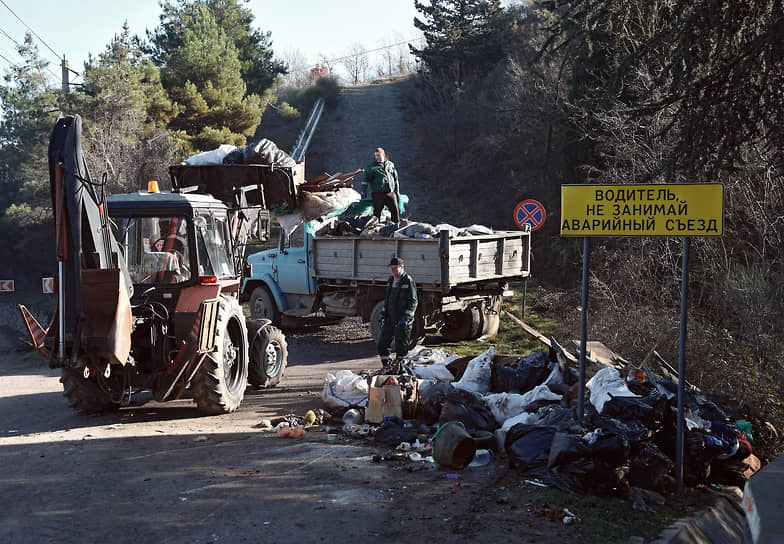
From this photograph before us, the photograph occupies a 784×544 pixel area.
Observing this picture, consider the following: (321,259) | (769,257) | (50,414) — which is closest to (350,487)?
(50,414)

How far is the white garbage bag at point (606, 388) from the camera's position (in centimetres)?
664

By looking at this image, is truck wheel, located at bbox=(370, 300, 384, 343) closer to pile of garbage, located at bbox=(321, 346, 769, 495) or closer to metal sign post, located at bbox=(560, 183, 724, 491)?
pile of garbage, located at bbox=(321, 346, 769, 495)

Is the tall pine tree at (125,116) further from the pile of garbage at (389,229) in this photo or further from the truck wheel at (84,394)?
the truck wheel at (84,394)

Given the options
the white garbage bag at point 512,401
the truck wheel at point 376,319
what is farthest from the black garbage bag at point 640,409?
the truck wheel at point 376,319

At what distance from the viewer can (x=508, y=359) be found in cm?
898

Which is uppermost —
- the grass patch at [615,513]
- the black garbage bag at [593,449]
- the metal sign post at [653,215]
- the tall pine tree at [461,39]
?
the tall pine tree at [461,39]

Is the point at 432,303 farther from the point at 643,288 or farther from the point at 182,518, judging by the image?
the point at 182,518

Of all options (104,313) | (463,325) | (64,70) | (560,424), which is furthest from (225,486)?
(64,70)

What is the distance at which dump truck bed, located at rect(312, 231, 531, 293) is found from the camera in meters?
11.6

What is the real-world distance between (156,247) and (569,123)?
17417mm

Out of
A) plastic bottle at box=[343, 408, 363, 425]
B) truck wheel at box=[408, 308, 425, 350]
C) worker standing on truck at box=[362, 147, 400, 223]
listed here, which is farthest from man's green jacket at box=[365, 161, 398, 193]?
plastic bottle at box=[343, 408, 363, 425]

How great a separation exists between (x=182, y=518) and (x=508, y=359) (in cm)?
491

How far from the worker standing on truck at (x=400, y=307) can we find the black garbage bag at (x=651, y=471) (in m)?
4.56

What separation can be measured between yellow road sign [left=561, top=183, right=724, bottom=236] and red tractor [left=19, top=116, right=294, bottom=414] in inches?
158
